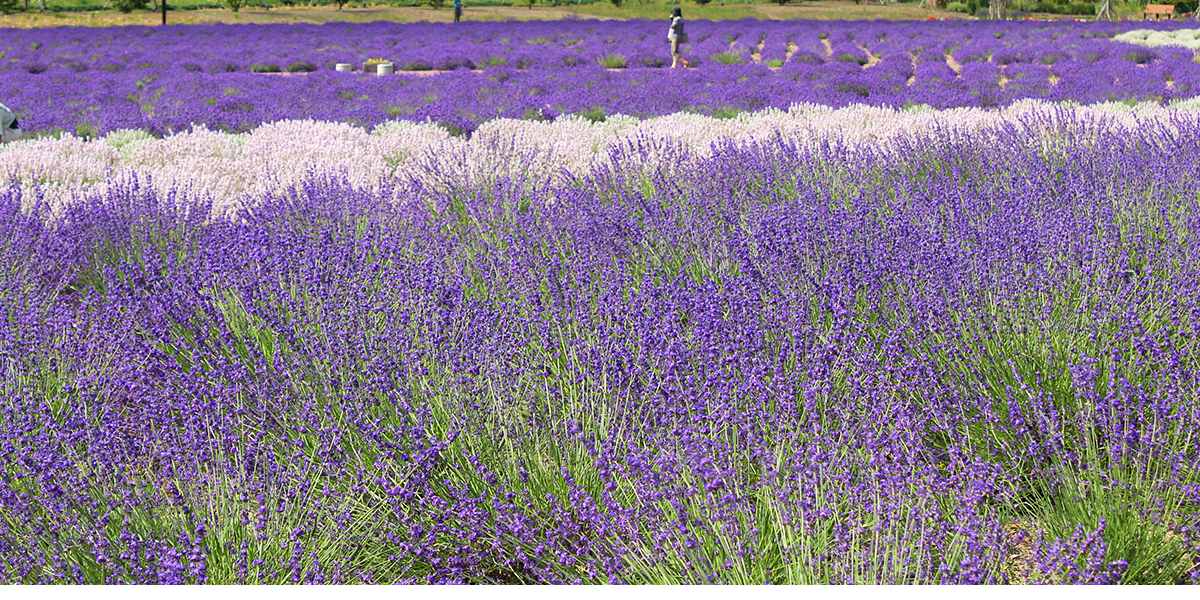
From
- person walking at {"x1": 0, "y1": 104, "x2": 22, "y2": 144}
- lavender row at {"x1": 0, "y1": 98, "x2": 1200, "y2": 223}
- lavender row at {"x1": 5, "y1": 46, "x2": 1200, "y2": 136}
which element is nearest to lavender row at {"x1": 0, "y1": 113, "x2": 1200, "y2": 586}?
lavender row at {"x1": 0, "y1": 98, "x2": 1200, "y2": 223}

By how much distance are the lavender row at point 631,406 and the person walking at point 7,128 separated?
15.9 feet

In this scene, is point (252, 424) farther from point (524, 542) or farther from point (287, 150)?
point (287, 150)

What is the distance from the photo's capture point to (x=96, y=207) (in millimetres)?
4703

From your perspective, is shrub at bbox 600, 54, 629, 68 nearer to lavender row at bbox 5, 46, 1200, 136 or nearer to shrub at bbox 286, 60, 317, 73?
lavender row at bbox 5, 46, 1200, 136

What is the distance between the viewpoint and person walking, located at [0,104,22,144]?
307 inches

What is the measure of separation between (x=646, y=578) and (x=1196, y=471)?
1.46m

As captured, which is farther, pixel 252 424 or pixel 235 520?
pixel 252 424

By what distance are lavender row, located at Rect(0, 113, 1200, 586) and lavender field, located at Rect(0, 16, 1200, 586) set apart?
2 cm

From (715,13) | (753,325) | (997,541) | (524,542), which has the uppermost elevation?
(715,13)

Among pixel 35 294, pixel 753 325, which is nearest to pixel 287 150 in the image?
pixel 35 294

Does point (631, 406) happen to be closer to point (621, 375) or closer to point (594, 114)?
point (621, 375)

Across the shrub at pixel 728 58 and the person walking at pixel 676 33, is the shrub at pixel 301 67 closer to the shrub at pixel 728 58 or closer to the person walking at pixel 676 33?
the person walking at pixel 676 33

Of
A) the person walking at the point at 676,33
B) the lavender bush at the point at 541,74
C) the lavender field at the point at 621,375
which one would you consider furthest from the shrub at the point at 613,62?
the lavender field at the point at 621,375

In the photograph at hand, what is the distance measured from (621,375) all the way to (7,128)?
26.9ft
